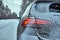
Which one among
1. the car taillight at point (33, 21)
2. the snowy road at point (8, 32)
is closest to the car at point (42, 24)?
the car taillight at point (33, 21)

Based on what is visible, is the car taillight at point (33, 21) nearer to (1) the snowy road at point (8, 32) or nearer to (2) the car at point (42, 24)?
(2) the car at point (42, 24)

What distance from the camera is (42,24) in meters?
4.25

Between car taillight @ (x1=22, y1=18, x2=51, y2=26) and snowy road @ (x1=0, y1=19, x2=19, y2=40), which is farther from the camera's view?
snowy road @ (x1=0, y1=19, x2=19, y2=40)

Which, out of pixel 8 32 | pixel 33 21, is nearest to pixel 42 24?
pixel 33 21

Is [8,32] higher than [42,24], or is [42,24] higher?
[42,24]

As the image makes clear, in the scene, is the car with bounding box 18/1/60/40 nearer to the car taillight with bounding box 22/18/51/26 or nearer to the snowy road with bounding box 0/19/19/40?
the car taillight with bounding box 22/18/51/26

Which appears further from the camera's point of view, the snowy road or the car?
the snowy road

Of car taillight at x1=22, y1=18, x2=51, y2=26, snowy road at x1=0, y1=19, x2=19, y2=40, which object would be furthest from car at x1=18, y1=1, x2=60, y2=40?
snowy road at x1=0, y1=19, x2=19, y2=40

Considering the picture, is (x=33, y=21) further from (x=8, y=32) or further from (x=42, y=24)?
(x=8, y=32)

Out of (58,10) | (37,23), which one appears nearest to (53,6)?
(58,10)

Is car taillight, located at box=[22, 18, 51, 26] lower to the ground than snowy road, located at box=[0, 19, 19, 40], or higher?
higher

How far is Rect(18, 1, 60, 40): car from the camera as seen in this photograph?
420cm

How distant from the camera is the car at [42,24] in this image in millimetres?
4199

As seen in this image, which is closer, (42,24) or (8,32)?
(42,24)
